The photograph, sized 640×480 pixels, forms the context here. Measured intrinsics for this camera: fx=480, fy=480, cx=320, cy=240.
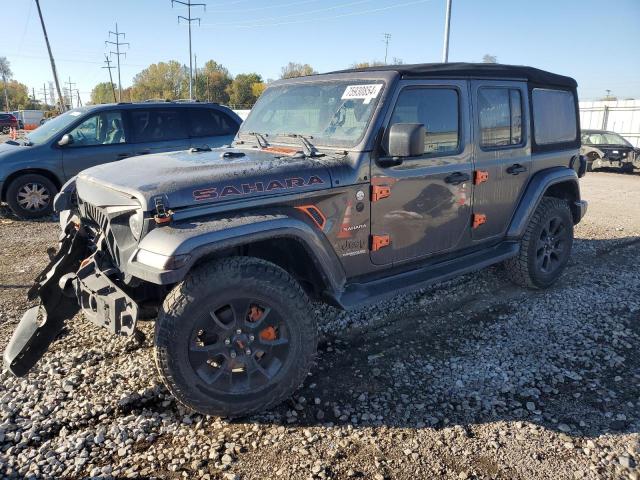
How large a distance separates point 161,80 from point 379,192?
8543cm

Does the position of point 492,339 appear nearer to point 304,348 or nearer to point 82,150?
point 304,348

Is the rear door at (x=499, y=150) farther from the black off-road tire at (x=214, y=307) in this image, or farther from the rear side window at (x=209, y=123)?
the rear side window at (x=209, y=123)

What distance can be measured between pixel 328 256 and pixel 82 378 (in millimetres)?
1894

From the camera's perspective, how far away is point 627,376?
3.48 metres

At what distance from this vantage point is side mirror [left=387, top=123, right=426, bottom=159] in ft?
10.7

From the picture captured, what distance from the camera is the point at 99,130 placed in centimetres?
792

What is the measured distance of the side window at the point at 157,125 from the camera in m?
8.03

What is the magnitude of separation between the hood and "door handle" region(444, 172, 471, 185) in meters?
1.20

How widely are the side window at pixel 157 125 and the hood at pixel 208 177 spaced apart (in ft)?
15.8

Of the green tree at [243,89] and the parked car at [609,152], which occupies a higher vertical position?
the green tree at [243,89]

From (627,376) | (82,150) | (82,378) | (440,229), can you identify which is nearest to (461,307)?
(440,229)

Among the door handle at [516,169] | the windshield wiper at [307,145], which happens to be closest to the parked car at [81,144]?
the windshield wiper at [307,145]

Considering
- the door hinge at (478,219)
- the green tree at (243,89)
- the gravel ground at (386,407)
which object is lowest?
the gravel ground at (386,407)

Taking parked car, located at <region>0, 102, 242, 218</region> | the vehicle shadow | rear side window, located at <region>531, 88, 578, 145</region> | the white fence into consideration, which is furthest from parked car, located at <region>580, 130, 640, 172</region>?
parked car, located at <region>0, 102, 242, 218</region>
